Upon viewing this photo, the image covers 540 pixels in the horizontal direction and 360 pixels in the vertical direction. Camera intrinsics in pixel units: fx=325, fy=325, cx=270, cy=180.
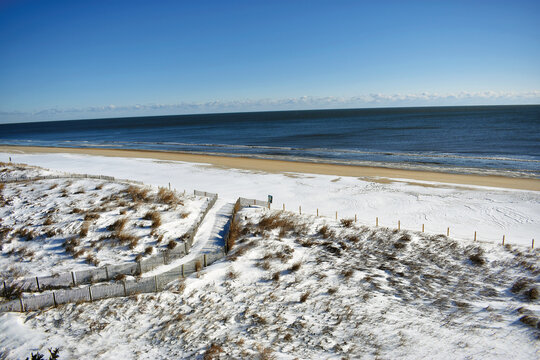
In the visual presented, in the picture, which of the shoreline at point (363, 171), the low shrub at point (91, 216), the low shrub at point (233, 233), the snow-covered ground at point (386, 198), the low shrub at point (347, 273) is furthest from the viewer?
the shoreline at point (363, 171)

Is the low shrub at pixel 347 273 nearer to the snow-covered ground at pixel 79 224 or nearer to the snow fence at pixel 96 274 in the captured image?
the snow fence at pixel 96 274

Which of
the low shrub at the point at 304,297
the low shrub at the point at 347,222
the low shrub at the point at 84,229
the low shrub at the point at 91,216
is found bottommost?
the low shrub at the point at 304,297

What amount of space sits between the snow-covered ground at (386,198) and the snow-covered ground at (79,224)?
24.4ft

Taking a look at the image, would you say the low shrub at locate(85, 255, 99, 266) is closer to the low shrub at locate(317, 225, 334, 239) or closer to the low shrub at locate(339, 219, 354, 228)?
the low shrub at locate(317, 225, 334, 239)

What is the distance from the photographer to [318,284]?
656 inches

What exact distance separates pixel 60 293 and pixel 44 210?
42.6 feet

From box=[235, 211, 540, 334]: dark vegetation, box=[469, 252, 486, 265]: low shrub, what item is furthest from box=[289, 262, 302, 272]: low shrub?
box=[469, 252, 486, 265]: low shrub

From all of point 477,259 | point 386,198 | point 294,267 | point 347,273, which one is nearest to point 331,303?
point 347,273

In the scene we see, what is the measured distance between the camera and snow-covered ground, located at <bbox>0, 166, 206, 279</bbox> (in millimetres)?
18688

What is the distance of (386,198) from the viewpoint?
31.1m

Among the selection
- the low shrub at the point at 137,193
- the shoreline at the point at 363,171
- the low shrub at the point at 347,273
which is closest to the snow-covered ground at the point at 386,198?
the shoreline at the point at 363,171

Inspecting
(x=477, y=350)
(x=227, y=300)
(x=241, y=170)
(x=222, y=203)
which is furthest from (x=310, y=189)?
(x=477, y=350)

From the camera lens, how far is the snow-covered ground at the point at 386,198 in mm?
24106

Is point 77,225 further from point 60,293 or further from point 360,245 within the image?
point 360,245
